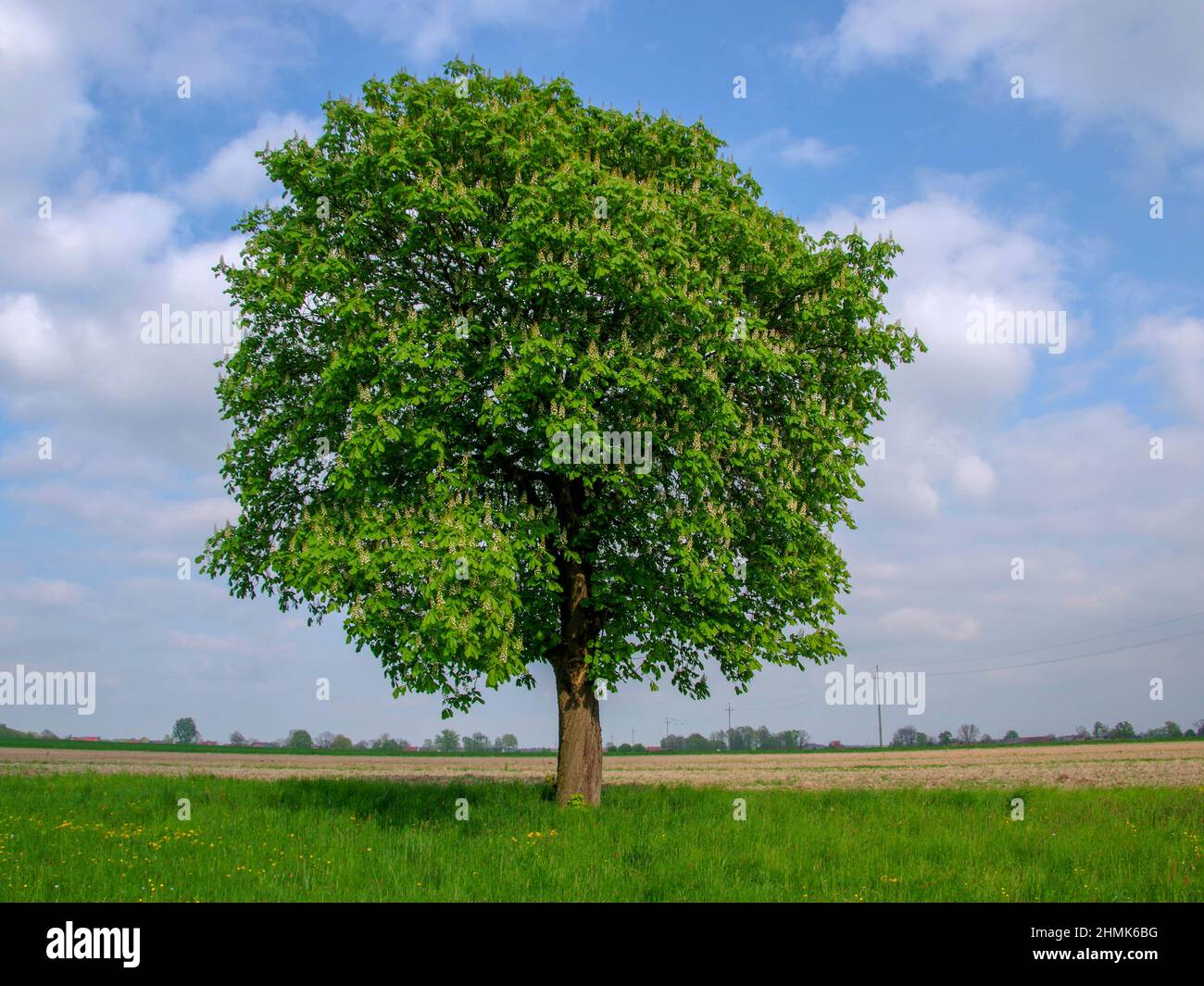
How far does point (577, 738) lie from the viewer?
2098 centimetres

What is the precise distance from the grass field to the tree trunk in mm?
651

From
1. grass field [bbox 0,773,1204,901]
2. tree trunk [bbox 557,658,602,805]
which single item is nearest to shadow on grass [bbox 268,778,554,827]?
grass field [bbox 0,773,1204,901]

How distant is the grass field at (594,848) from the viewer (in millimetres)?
13672

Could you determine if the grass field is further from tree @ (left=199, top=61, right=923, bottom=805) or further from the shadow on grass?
tree @ (left=199, top=61, right=923, bottom=805)

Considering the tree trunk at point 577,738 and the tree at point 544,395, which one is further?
the tree trunk at point 577,738

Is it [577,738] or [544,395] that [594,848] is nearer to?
[577,738]

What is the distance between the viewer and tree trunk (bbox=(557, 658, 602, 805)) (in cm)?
2083

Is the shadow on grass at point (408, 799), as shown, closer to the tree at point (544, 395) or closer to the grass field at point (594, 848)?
the grass field at point (594, 848)

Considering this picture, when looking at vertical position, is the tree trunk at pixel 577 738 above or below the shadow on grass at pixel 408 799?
above

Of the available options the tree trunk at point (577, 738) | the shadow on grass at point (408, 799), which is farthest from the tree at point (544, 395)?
the shadow on grass at point (408, 799)

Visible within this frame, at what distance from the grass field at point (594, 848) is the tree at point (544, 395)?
2.94 m

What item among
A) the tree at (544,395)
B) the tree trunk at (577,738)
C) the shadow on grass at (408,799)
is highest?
the tree at (544,395)

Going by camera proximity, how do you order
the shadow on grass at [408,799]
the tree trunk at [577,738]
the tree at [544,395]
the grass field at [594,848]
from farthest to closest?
the tree trunk at [577,738] → the shadow on grass at [408,799] → the tree at [544,395] → the grass field at [594,848]
